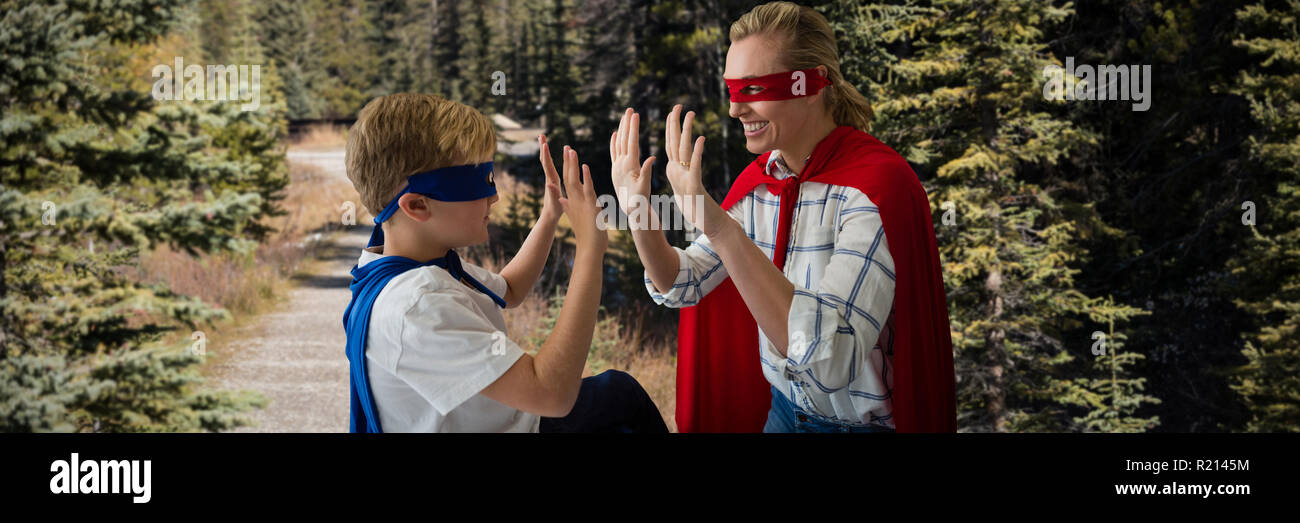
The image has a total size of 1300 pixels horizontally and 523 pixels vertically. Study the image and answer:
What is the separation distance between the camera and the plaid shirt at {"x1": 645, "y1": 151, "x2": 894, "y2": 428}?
1899 millimetres

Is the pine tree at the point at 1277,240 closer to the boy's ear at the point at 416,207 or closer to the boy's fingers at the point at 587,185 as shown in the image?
the boy's fingers at the point at 587,185

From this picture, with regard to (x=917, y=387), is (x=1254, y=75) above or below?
above

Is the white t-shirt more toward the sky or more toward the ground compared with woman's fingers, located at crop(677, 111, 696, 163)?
more toward the ground

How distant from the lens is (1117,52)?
31.2 ft

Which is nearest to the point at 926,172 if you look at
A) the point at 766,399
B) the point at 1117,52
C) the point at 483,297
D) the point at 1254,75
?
the point at 1117,52

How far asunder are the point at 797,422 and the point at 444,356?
999mm

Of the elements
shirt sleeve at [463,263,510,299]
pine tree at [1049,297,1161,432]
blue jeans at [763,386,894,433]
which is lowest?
pine tree at [1049,297,1161,432]

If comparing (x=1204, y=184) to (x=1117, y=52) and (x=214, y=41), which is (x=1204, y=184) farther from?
(x=214, y=41)

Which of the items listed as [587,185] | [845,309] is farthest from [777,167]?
[587,185]

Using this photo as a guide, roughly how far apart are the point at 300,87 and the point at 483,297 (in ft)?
33.6

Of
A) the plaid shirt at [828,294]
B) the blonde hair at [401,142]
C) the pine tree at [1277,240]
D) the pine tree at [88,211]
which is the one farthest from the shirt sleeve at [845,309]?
the pine tree at [1277,240]

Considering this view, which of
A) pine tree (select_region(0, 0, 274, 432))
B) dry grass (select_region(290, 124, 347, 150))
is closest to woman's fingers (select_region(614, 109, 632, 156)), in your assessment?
pine tree (select_region(0, 0, 274, 432))

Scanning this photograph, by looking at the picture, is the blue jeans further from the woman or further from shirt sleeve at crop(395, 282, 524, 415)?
shirt sleeve at crop(395, 282, 524, 415)

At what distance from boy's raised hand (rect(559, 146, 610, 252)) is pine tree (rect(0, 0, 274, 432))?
6.17 meters
